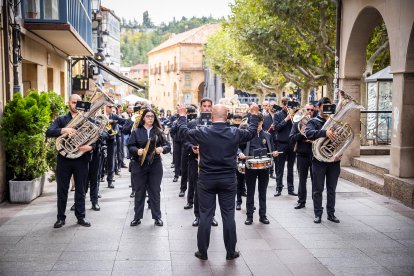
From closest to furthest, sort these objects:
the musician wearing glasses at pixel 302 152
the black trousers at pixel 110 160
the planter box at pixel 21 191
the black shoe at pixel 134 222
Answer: the black shoe at pixel 134 222 → the musician wearing glasses at pixel 302 152 → the planter box at pixel 21 191 → the black trousers at pixel 110 160

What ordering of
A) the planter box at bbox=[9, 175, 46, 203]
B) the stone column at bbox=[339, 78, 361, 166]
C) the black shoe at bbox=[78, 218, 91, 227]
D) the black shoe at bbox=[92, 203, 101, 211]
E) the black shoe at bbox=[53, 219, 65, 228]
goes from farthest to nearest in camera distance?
the stone column at bbox=[339, 78, 361, 166], the planter box at bbox=[9, 175, 46, 203], the black shoe at bbox=[92, 203, 101, 211], the black shoe at bbox=[78, 218, 91, 227], the black shoe at bbox=[53, 219, 65, 228]

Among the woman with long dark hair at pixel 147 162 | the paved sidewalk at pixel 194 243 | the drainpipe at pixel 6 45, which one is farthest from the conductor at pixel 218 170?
the drainpipe at pixel 6 45

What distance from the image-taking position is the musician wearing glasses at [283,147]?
1198 centimetres

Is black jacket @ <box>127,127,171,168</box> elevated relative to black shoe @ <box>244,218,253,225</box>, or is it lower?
elevated

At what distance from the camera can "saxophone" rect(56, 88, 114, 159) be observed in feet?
27.5

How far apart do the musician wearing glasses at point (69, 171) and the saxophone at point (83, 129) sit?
93 mm

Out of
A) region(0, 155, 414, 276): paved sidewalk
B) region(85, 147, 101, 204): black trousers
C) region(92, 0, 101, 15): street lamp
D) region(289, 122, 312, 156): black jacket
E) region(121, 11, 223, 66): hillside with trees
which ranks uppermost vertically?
region(121, 11, 223, 66): hillside with trees

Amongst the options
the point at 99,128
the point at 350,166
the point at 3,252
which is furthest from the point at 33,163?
the point at 350,166

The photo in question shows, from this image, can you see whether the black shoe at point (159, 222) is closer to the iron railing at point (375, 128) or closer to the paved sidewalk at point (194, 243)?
the paved sidewalk at point (194, 243)

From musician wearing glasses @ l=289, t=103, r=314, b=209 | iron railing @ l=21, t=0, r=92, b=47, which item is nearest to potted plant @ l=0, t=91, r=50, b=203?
iron railing @ l=21, t=0, r=92, b=47

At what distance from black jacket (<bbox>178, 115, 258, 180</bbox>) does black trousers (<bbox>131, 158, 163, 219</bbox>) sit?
211 centimetres

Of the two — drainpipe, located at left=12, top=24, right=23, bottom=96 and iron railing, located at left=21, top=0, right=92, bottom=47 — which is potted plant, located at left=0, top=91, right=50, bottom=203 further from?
iron railing, located at left=21, top=0, right=92, bottom=47

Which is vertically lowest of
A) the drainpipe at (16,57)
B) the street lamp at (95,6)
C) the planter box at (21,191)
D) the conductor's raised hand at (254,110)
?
the planter box at (21,191)

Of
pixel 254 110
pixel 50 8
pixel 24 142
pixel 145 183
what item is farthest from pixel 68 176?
pixel 50 8
